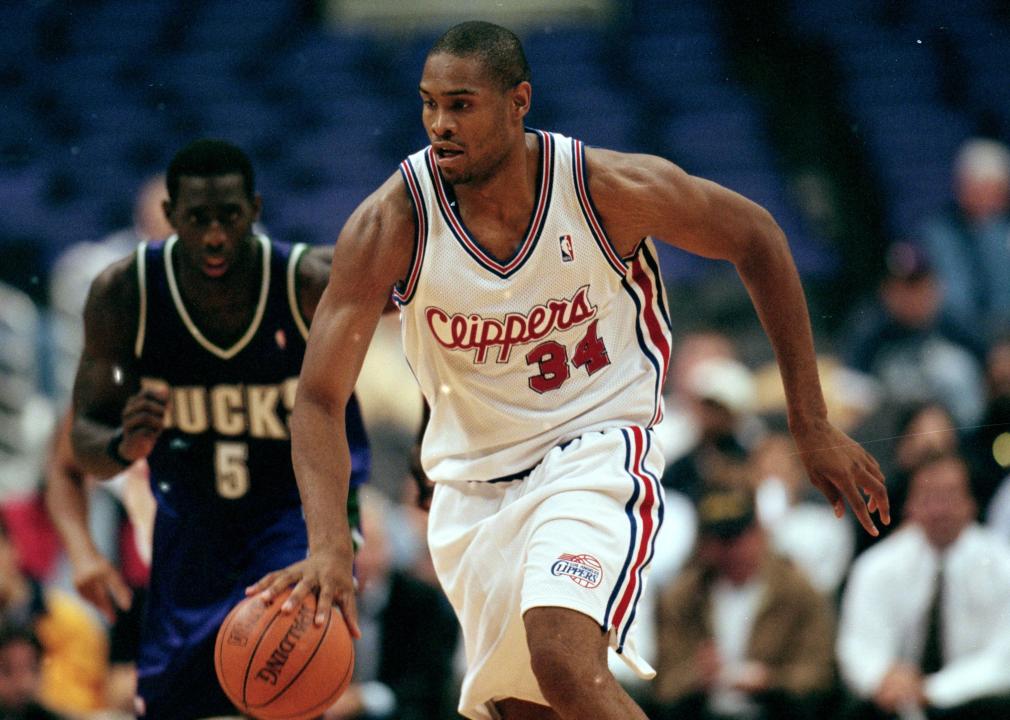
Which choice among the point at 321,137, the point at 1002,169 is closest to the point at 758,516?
the point at 1002,169

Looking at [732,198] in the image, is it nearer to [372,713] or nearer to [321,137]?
[372,713]

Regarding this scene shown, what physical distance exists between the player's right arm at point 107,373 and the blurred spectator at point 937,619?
285cm

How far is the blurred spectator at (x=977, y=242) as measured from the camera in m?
7.63

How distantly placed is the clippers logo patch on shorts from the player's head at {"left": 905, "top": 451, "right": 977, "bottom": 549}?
103 inches

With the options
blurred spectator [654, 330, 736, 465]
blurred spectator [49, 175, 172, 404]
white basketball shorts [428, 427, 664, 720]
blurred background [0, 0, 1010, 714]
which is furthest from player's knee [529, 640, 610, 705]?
blurred spectator [49, 175, 172, 404]

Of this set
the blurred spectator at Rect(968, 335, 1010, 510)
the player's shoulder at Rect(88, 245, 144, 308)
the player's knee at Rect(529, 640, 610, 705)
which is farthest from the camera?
the blurred spectator at Rect(968, 335, 1010, 510)

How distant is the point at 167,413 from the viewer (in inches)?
184

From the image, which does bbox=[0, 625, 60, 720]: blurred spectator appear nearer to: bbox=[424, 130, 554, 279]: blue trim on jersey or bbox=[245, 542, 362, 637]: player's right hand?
bbox=[245, 542, 362, 637]: player's right hand

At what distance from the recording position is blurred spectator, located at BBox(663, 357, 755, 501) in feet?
20.7

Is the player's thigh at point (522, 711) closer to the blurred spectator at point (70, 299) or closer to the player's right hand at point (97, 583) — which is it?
the player's right hand at point (97, 583)

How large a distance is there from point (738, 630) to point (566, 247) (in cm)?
271

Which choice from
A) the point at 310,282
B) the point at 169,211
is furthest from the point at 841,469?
the point at 169,211

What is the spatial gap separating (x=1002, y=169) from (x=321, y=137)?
13.0 ft

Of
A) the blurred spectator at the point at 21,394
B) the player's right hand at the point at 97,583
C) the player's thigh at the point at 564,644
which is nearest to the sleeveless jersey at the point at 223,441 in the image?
the player's right hand at the point at 97,583
